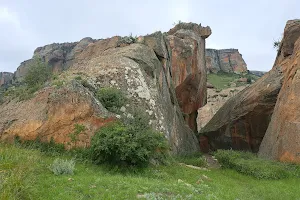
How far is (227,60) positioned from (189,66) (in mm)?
99205

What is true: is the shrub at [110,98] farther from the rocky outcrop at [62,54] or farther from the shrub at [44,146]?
the rocky outcrop at [62,54]

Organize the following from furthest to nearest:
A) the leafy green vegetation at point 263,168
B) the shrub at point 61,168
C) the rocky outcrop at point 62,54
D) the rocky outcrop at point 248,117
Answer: the rocky outcrop at point 62,54 < the rocky outcrop at point 248,117 < the leafy green vegetation at point 263,168 < the shrub at point 61,168

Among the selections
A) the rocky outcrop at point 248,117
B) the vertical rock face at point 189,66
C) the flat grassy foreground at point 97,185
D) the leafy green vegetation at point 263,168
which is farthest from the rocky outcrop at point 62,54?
the flat grassy foreground at point 97,185

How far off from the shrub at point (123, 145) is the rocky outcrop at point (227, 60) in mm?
112231

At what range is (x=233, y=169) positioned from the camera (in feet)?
58.5

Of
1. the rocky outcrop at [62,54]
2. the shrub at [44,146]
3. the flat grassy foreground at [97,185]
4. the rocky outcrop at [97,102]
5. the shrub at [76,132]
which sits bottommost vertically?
the flat grassy foreground at [97,185]

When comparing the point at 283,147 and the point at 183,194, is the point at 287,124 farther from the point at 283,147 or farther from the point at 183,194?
the point at 183,194

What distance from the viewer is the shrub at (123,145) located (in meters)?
12.6

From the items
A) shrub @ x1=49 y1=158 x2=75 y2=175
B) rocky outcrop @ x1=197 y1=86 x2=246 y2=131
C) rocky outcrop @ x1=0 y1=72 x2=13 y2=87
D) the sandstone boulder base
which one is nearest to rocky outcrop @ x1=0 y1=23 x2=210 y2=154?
shrub @ x1=49 y1=158 x2=75 y2=175

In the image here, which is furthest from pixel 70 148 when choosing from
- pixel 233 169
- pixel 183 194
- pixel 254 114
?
pixel 254 114

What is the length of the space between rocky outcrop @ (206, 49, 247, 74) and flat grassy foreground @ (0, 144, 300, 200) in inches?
4415

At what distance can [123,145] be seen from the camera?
12.6 m

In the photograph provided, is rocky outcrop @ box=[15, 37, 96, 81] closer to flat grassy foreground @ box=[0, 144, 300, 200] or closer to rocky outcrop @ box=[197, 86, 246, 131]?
rocky outcrop @ box=[197, 86, 246, 131]

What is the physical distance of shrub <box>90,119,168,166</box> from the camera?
41.2 feet
